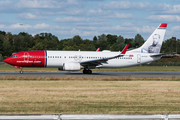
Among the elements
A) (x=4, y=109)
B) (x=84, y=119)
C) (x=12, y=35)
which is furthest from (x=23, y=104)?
(x=12, y=35)

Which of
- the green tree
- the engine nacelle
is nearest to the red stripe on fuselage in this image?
the engine nacelle

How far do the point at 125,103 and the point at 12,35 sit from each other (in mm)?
139478

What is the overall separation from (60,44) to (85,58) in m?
143

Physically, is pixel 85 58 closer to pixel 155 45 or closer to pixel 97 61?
pixel 97 61

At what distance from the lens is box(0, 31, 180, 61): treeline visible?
12026 cm

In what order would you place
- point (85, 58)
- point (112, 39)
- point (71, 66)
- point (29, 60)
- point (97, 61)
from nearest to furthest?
1. point (71, 66)
2. point (29, 60)
3. point (97, 61)
4. point (85, 58)
5. point (112, 39)

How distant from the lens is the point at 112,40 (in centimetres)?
18775

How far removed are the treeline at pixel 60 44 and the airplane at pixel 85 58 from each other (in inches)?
2747

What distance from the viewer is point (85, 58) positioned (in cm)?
3838

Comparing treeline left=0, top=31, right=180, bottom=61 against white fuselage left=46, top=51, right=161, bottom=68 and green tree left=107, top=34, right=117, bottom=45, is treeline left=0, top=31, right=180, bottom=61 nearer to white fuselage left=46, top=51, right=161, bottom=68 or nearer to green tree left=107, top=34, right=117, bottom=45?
green tree left=107, top=34, right=117, bottom=45

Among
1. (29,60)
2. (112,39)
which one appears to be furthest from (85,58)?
(112,39)

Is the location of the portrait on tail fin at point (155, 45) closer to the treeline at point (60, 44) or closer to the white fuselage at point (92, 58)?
the white fuselage at point (92, 58)

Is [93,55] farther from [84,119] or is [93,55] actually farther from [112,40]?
[112,40]

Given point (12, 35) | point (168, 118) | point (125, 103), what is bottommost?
point (125, 103)
